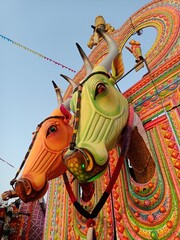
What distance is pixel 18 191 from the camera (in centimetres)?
206

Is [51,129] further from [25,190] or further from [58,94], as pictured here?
[58,94]

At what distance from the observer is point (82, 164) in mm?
1554

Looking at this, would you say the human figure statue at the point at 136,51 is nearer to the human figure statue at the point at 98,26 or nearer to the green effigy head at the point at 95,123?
the green effigy head at the point at 95,123

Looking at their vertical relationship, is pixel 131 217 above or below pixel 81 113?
below

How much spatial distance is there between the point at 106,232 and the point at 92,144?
1.13 m

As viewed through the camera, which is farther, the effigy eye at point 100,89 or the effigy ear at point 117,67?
the effigy ear at point 117,67

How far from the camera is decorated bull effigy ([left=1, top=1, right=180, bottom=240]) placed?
1808 mm

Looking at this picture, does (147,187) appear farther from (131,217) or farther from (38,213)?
(38,213)

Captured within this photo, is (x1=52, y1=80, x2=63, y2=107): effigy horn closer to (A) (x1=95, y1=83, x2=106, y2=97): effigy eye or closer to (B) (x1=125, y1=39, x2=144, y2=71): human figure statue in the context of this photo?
(B) (x1=125, y1=39, x2=144, y2=71): human figure statue

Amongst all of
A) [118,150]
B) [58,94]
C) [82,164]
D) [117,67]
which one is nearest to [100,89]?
[117,67]

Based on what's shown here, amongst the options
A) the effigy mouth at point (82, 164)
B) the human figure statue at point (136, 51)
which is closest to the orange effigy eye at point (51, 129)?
the effigy mouth at point (82, 164)

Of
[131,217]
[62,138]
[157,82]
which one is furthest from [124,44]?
[131,217]

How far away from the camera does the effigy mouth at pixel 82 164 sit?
5.11ft

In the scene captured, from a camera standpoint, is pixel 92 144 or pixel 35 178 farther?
pixel 35 178
